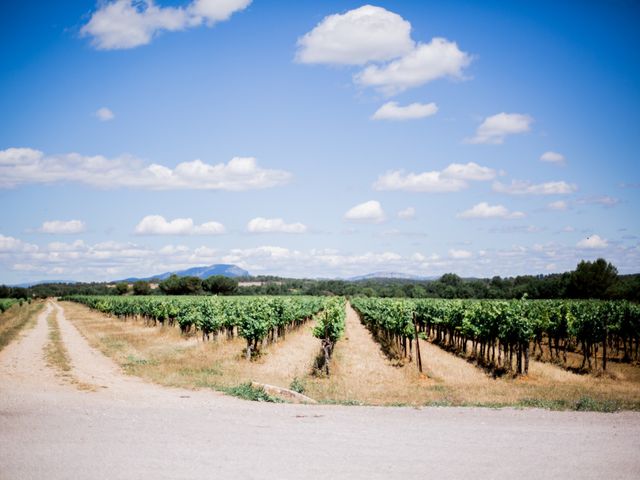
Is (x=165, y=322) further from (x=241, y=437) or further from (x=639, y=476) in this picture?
(x=639, y=476)

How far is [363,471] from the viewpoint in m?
7.87

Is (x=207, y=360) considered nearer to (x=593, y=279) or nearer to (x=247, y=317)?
(x=247, y=317)

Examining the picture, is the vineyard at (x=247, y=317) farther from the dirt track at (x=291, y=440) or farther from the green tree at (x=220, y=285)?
the green tree at (x=220, y=285)

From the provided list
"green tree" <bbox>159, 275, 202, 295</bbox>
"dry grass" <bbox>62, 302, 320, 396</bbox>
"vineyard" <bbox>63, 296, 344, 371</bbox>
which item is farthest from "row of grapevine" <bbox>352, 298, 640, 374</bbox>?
"green tree" <bbox>159, 275, 202, 295</bbox>

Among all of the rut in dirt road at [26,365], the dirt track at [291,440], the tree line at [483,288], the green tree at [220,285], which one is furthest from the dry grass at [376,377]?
the green tree at [220,285]

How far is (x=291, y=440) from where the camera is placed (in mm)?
9539

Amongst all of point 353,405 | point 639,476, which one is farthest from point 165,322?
point 639,476

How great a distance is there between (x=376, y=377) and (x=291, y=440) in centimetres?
1298

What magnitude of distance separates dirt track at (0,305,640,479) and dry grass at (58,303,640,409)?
3.10 metres

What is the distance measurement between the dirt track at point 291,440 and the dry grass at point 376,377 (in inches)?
122

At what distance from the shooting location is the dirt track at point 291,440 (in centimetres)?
788

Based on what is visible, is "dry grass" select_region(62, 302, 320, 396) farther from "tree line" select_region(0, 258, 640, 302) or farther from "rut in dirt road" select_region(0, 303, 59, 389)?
"tree line" select_region(0, 258, 640, 302)

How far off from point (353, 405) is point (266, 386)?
3.91 metres

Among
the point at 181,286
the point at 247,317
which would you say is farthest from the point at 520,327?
the point at 181,286
